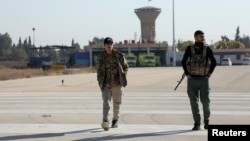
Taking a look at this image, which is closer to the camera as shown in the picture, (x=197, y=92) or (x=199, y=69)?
(x=199, y=69)

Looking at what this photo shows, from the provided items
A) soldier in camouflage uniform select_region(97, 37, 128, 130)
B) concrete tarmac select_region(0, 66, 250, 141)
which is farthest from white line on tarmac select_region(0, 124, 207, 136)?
soldier in camouflage uniform select_region(97, 37, 128, 130)

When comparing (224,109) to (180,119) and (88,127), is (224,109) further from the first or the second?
(88,127)

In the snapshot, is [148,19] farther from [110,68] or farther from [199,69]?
[199,69]

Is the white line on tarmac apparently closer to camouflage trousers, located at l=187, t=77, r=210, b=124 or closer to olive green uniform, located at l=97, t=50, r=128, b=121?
camouflage trousers, located at l=187, t=77, r=210, b=124

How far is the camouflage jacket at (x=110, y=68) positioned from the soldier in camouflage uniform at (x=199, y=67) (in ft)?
3.91

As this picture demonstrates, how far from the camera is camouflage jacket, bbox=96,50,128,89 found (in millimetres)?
9977

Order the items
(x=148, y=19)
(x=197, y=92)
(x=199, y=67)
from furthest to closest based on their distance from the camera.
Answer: (x=148, y=19) → (x=197, y=92) → (x=199, y=67)

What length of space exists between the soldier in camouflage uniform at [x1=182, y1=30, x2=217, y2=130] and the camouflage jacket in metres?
1.19

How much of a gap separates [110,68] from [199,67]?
165cm

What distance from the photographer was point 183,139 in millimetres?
8703

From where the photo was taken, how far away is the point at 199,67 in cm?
969

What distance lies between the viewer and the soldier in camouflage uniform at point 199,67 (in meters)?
9.65

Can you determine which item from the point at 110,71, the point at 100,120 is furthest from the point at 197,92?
the point at 100,120

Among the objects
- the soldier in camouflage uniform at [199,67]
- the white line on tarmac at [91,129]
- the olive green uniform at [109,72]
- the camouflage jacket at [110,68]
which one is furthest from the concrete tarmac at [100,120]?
the camouflage jacket at [110,68]
